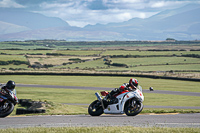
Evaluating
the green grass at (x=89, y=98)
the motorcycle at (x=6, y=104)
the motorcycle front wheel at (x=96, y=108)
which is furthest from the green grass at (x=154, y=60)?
the motorcycle at (x=6, y=104)

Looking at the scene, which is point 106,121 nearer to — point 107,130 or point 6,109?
point 107,130

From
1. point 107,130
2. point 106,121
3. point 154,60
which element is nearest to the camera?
point 107,130

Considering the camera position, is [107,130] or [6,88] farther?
[6,88]

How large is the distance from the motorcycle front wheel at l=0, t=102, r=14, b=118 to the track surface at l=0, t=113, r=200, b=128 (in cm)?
50

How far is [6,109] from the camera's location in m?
17.2

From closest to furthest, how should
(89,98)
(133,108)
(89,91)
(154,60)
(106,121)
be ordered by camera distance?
(133,108), (106,121), (89,98), (89,91), (154,60)

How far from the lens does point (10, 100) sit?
17.3m

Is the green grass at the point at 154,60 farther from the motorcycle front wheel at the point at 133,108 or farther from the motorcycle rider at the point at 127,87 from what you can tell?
the motorcycle front wheel at the point at 133,108

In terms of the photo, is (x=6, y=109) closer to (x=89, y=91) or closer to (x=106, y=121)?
(x=106, y=121)

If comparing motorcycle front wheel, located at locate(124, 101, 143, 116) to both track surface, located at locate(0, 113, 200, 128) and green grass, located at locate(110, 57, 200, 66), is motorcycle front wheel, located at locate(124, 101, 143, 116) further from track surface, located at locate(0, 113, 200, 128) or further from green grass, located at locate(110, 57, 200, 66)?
green grass, located at locate(110, 57, 200, 66)

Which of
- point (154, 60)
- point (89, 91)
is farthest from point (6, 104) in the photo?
point (154, 60)

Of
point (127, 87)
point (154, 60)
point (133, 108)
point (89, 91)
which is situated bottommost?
point (89, 91)

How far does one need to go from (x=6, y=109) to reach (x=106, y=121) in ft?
18.6

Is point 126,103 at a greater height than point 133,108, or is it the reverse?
point 126,103
